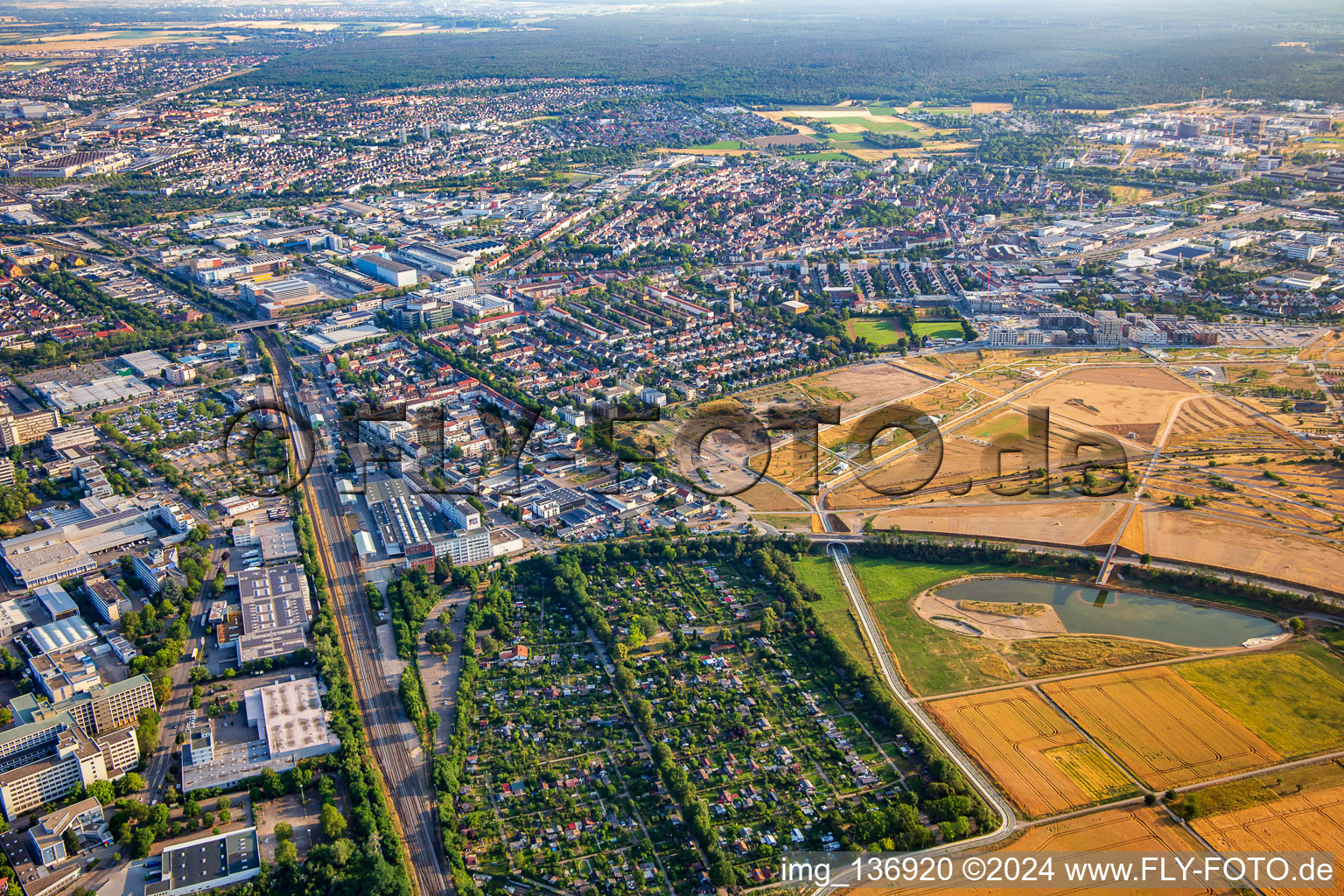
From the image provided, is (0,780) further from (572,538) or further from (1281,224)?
(1281,224)

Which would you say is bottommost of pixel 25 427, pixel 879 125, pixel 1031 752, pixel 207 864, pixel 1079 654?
pixel 207 864

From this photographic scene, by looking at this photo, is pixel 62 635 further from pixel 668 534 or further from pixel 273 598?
pixel 668 534

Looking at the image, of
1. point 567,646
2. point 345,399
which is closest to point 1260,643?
point 567,646

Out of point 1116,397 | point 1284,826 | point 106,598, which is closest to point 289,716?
point 106,598

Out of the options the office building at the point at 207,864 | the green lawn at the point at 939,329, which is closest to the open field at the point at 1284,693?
the office building at the point at 207,864

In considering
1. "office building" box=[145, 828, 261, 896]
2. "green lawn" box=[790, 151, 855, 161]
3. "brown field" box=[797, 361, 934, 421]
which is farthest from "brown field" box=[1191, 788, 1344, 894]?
"green lawn" box=[790, 151, 855, 161]

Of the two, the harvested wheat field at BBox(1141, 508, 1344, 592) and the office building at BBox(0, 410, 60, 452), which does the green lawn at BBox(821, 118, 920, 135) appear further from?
the office building at BBox(0, 410, 60, 452)
